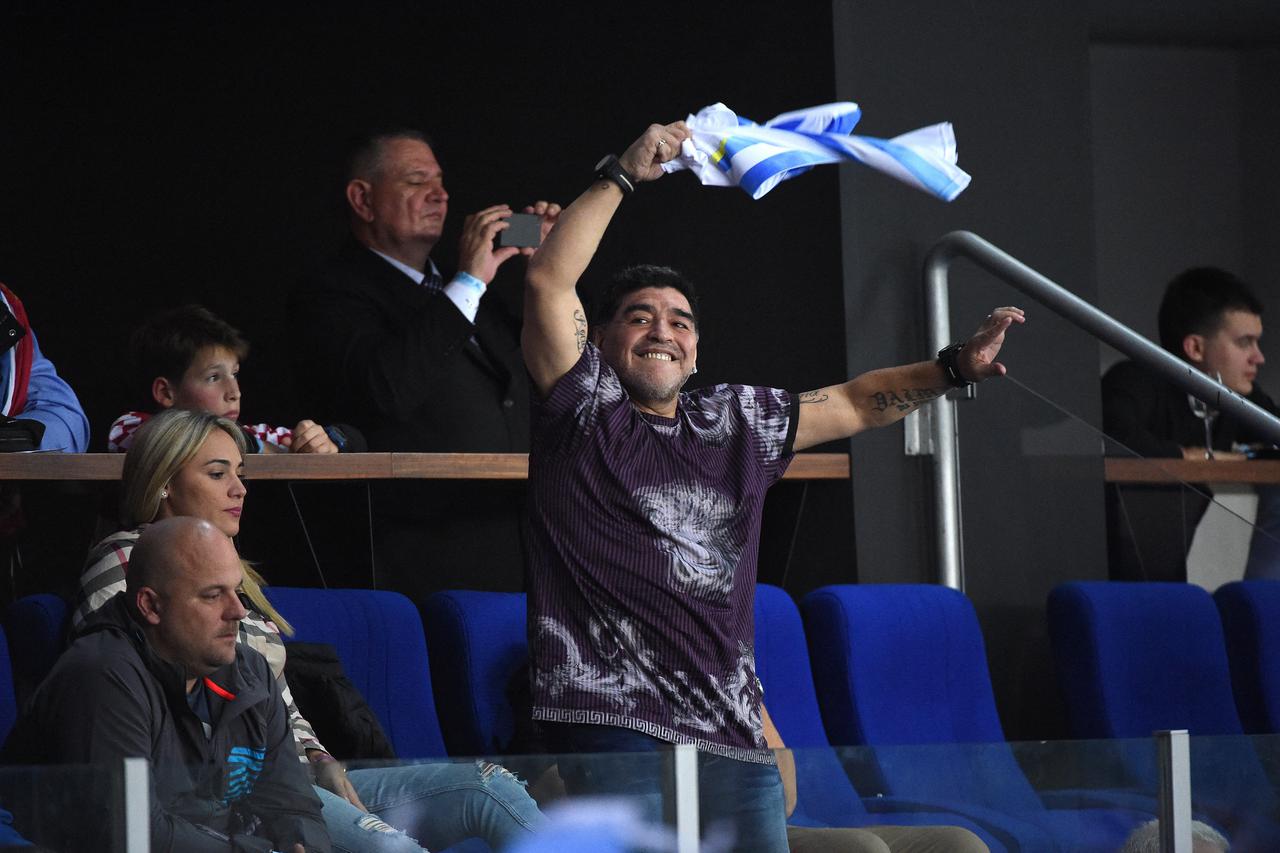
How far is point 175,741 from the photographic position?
2.57m

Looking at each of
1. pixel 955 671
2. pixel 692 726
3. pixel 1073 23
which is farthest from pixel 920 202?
pixel 692 726

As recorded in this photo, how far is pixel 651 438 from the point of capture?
9.43 feet

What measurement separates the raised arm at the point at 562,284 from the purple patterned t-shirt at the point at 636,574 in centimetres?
4

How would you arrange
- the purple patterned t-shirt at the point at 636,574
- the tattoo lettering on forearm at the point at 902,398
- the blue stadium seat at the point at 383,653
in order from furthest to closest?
the blue stadium seat at the point at 383,653, the tattoo lettering on forearm at the point at 902,398, the purple patterned t-shirt at the point at 636,574

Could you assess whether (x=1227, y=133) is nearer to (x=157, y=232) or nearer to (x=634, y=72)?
(x=634, y=72)

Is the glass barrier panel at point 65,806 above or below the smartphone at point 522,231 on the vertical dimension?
below

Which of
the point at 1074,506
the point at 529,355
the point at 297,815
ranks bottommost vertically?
the point at 297,815

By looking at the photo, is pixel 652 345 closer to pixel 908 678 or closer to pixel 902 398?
pixel 902 398

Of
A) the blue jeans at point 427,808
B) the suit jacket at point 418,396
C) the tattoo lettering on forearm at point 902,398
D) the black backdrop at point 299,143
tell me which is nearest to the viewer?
the blue jeans at point 427,808

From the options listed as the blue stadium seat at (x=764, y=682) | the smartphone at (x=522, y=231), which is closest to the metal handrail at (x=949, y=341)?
the blue stadium seat at (x=764, y=682)

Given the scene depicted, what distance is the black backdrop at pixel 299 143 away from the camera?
4.79 metres

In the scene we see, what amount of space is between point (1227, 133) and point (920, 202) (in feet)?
10.5

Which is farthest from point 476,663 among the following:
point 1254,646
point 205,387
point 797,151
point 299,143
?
point 299,143

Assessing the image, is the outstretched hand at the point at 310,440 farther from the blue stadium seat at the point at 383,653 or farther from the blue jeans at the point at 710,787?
the blue jeans at the point at 710,787
